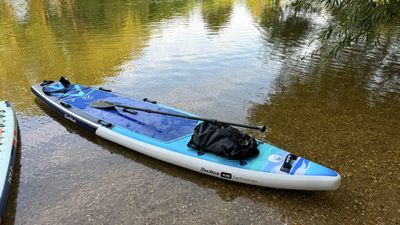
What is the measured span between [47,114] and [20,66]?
4.95 meters

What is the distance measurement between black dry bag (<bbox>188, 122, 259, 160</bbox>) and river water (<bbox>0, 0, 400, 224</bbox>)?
1.83 ft

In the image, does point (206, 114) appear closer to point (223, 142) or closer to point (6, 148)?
point (223, 142)

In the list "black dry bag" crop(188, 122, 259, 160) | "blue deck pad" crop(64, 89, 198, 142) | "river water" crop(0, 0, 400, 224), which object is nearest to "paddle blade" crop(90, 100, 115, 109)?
"blue deck pad" crop(64, 89, 198, 142)

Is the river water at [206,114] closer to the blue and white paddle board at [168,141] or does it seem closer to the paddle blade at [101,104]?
the blue and white paddle board at [168,141]

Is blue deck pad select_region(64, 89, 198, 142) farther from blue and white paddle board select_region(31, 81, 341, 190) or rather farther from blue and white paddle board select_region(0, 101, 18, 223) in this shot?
blue and white paddle board select_region(0, 101, 18, 223)

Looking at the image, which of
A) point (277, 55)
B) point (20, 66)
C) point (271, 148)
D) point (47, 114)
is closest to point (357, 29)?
point (271, 148)

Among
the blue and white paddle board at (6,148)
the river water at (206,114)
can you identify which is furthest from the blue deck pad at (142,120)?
the blue and white paddle board at (6,148)

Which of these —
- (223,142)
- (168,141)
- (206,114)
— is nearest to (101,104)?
(168,141)

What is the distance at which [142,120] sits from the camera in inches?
277

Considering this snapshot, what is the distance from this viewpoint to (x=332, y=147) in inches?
266

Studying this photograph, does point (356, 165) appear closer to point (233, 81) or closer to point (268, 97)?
point (268, 97)

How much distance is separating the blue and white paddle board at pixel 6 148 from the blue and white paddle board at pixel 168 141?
98 centimetres

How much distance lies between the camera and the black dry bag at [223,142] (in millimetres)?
5547

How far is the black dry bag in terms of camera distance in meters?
5.55
